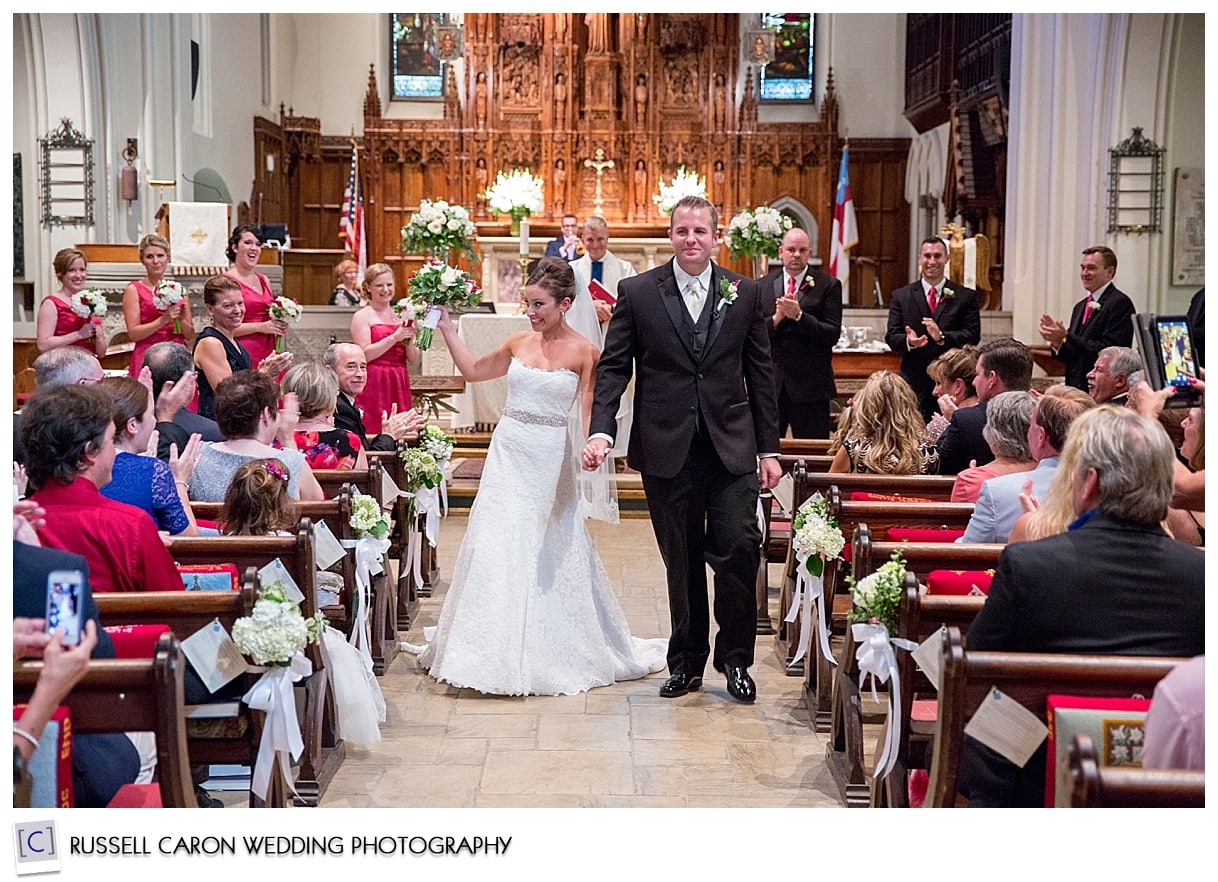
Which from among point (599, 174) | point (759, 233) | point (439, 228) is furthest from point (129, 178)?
point (759, 233)

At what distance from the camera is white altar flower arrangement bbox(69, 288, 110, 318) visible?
707 centimetres

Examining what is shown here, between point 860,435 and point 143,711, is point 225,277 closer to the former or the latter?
point 860,435

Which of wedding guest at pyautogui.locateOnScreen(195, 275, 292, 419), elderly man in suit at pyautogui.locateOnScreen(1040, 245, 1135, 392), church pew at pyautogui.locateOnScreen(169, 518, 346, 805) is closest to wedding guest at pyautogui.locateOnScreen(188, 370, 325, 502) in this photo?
church pew at pyautogui.locateOnScreen(169, 518, 346, 805)

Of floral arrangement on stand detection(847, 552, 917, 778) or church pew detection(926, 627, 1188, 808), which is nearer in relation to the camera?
church pew detection(926, 627, 1188, 808)

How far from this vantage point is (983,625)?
2.78 m

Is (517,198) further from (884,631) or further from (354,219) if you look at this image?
(884,631)

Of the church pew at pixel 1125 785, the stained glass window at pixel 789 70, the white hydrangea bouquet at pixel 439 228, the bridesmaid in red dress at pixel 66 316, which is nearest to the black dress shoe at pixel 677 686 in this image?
the church pew at pixel 1125 785

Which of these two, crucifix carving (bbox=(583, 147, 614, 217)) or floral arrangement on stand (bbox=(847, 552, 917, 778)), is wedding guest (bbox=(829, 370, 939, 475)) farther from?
crucifix carving (bbox=(583, 147, 614, 217))

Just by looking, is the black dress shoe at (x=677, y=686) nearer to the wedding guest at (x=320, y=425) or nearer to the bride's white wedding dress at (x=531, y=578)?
the bride's white wedding dress at (x=531, y=578)

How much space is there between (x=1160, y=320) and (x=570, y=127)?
13.4 meters

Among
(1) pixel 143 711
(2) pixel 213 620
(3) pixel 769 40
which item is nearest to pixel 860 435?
(2) pixel 213 620

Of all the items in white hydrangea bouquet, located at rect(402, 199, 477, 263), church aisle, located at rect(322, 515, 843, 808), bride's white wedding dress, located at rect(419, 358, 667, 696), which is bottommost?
church aisle, located at rect(322, 515, 843, 808)

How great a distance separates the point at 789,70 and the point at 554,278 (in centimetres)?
1347

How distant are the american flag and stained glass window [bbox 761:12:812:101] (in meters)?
5.43
